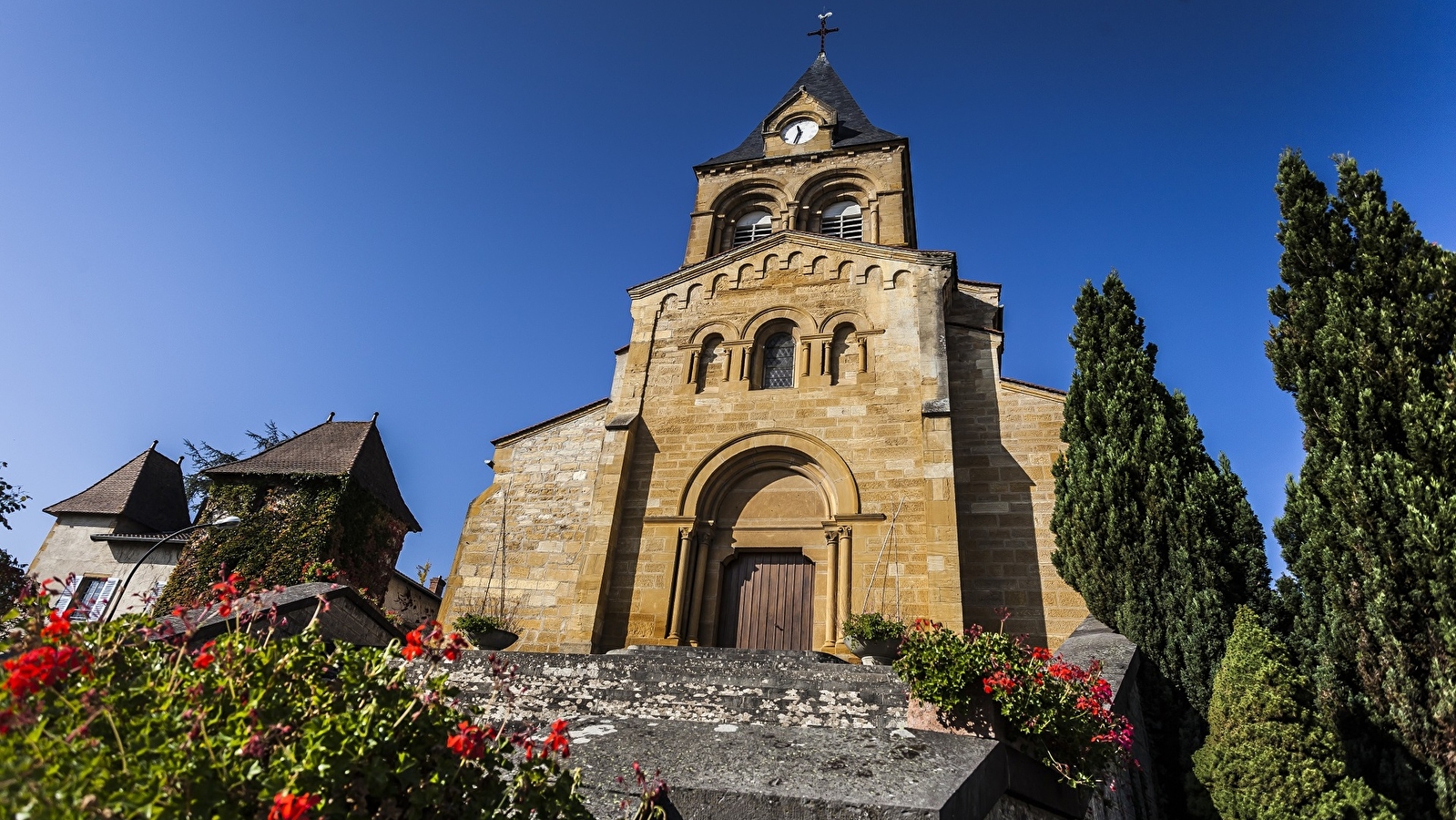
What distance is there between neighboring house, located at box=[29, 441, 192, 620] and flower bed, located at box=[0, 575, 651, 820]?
825 inches

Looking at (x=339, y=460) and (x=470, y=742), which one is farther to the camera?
(x=339, y=460)

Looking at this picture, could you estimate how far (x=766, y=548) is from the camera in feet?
39.3

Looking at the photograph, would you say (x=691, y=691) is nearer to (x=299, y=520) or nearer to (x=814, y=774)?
(x=814, y=774)

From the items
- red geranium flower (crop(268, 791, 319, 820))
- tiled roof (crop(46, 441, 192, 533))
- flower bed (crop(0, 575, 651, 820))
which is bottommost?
red geranium flower (crop(268, 791, 319, 820))

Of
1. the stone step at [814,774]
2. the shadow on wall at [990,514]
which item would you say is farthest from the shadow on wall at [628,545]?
the stone step at [814,774]

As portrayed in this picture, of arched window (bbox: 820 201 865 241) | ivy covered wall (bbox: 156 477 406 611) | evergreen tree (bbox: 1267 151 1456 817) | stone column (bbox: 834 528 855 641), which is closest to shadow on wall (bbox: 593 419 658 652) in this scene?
stone column (bbox: 834 528 855 641)

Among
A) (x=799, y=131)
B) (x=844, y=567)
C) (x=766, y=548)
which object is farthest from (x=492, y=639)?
(x=799, y=131)

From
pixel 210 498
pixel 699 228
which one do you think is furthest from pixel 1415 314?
pixel 210 498

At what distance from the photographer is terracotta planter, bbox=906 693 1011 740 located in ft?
15.5

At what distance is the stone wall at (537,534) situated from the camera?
1198 centimetres

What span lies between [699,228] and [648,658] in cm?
1377

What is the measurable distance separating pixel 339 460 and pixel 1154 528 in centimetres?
1831

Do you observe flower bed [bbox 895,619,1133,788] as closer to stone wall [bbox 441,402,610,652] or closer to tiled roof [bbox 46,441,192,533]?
stone wall [bbox 441,402,610,652]

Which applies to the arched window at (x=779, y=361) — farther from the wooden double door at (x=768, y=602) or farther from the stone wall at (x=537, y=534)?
the wooden double door at (x=768, y=602)
